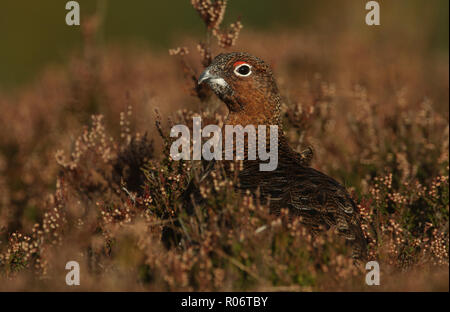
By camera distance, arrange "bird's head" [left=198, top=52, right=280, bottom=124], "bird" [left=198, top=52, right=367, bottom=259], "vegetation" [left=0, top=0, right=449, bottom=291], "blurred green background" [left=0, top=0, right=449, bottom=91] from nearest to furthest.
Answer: "vegetation" [left=0, top=0, right=449, bottom=291] → "bird" [left=198, top=52, right=367, bottom=259] → "bird's head" [left=198, top=52, right=280, bottom=124] → "blurred green background" [left=0, top=0, right=449, bottom=91]

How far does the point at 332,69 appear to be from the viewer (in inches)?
333

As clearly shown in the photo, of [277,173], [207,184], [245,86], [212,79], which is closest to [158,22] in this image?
[212,79]

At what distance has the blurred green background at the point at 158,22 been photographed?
9.66 m

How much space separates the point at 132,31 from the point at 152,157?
21148mm

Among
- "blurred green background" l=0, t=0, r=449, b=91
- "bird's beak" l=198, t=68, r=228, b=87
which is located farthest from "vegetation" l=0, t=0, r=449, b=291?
"blurred green background" l=0, t=0, r=449, b=91

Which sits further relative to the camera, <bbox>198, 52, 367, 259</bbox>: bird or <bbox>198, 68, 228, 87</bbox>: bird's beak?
<bbox>198, 68, 228, 87</bbox>: bird's beak

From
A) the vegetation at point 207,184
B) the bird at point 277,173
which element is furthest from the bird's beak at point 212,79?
the vegetation at point 207,184

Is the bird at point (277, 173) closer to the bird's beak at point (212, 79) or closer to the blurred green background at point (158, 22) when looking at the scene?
the bird's beak at point (212, 79)

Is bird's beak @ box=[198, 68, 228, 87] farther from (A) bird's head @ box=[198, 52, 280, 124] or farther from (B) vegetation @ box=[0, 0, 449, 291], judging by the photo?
(B) vegetation @ box=[0, 0, 449, 291]

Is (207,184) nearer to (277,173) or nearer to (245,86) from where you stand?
(277,173)

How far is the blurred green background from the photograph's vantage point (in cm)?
966

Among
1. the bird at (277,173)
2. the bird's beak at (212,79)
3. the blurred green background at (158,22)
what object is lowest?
the bird at (277,173)

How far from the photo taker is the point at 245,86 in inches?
149

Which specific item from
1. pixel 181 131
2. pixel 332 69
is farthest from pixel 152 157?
pixel 332 69
